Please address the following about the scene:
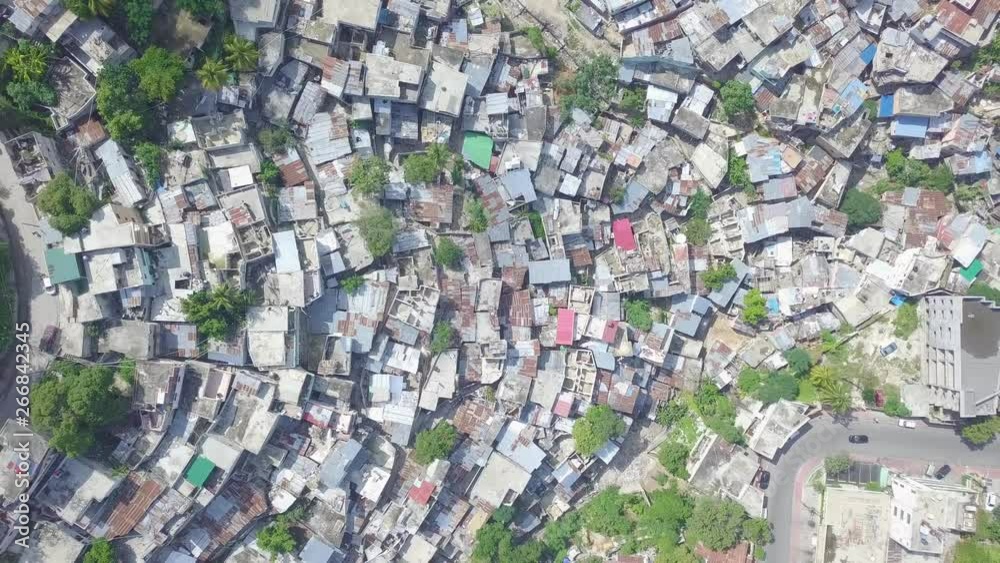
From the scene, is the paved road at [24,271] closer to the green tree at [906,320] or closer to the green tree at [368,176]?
the green tree at [368,176]

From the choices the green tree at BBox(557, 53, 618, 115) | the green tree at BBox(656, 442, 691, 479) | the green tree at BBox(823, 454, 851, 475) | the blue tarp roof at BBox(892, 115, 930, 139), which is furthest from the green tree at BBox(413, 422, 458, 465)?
the blue tarp roof at BBox(892, 115, 930, 139)

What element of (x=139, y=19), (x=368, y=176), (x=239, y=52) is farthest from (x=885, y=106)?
(x=139, y=19)

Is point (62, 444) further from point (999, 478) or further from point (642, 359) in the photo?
point (999, 478)

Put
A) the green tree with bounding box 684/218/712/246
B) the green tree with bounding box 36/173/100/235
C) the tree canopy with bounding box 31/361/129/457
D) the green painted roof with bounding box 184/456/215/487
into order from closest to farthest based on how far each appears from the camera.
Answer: the tree canopy with bounding box 31/361/129/457 < the green tree with bounding box 36/173/100/235 < the green painted roof with bounding box 184/456/215/487 < the green tree with bounding box 684/218/712/246

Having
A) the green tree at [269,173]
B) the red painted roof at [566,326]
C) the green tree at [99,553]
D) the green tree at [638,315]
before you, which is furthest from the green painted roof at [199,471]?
the green tree at [638,315]

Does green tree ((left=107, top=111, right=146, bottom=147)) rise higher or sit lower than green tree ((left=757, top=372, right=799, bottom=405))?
higher

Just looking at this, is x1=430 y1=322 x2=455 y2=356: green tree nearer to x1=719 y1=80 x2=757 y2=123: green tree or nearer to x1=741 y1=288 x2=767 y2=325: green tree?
x1=741 y1=288 x2=767 y2=325: green tree

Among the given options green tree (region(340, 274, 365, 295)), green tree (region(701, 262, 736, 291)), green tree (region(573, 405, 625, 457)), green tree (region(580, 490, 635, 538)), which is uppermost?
green tree (region(701, 262, 736, 291))
